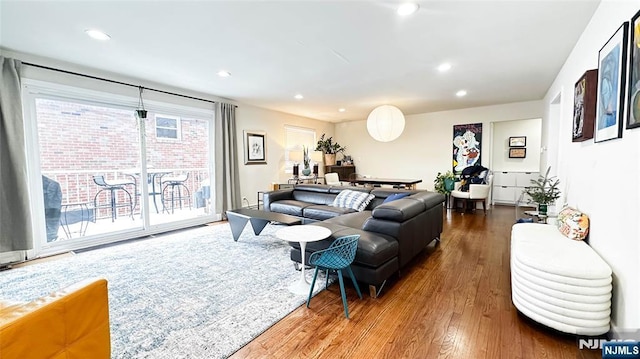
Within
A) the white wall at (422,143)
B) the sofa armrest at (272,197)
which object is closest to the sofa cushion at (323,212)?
the sofa armrest at (272,197)

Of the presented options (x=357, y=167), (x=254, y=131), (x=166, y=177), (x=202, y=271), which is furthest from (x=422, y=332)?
(x=357, y=167)

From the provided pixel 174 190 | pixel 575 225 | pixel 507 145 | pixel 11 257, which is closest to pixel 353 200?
pixel 575 225

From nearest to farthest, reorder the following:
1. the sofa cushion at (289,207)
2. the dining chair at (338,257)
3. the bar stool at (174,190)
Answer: the dining chair at (338,257), the sofa cushion at (289,207), the bar stool at (174,190)

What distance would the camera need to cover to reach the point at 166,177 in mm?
4820

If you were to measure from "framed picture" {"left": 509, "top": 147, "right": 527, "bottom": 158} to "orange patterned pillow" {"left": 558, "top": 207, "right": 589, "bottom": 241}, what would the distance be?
5.48 meters

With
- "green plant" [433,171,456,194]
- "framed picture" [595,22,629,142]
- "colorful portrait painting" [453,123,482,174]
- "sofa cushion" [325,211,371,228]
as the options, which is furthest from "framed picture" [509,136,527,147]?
"sofa cushion" [325,211,371,228]

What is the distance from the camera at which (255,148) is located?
6.25 m

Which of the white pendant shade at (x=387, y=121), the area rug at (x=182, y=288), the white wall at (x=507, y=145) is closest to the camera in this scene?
the area rug at (x=182, y=288)

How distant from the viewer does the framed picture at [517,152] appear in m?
6.98

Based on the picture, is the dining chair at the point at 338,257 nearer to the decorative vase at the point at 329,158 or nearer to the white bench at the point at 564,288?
the white bench at the point at 564,288

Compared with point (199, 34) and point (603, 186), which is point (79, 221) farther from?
point (603, 186)

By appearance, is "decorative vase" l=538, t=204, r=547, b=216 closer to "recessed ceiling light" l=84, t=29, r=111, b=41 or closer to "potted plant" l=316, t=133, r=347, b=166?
"recessed ceiling light" l=84, t=29, r=111, b=41

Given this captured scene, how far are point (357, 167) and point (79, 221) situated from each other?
6832 millimetres

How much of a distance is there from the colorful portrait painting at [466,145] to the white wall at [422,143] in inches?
4.0
